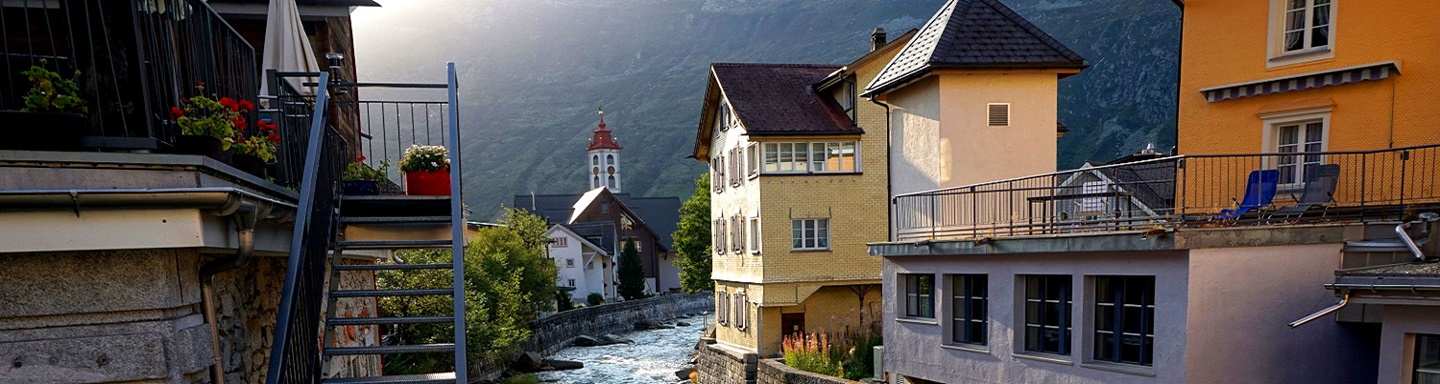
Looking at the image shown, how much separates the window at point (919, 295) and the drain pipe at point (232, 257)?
44.2 ft

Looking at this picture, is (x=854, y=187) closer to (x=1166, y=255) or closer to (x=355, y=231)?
(x=1166, y=255)

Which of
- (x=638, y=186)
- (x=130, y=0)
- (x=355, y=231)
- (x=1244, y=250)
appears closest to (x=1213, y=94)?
(x=1244, y=250)

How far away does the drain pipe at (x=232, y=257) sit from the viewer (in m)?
4.21

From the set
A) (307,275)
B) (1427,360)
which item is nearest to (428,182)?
(307,275)

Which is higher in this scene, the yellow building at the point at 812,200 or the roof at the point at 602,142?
the roof at the point at 602,142

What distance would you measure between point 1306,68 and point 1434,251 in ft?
13.5

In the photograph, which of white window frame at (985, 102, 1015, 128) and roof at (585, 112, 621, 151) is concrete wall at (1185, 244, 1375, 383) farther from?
roof at (585, 112, 621, 151)

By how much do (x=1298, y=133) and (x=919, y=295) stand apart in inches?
267

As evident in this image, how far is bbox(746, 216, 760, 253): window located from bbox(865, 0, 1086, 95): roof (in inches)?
285

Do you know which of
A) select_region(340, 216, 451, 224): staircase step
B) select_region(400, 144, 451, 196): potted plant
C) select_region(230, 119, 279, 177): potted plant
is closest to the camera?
select_region(230, 119, 279, 177): potted plant

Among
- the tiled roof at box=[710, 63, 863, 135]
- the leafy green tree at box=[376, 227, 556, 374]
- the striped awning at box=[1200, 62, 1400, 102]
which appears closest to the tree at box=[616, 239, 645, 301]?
the leafy green tree at box=[376, 227, 556, 374]

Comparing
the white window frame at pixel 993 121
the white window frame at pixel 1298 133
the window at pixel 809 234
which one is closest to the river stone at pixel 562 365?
the window at pixel 809 234

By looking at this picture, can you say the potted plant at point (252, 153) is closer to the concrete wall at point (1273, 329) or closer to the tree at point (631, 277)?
the concrete wall at point (1273, 329)

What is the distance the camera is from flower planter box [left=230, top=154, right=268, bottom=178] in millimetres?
5113
